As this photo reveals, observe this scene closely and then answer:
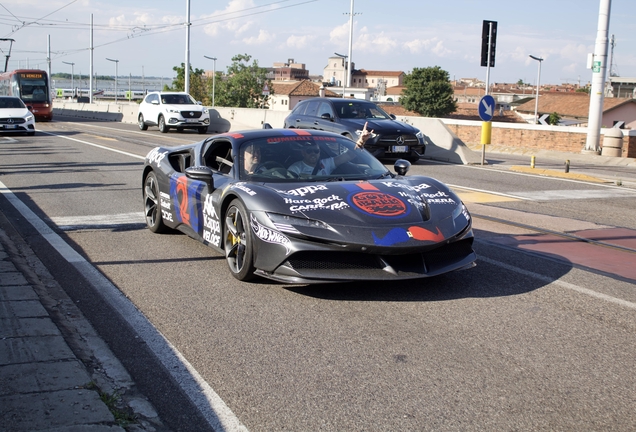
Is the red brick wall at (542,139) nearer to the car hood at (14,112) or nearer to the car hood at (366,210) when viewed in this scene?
the car hood at (14,112)

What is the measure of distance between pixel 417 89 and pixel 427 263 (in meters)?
103

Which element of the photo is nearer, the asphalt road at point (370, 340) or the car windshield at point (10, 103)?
the asphalt road at point (370, 340)

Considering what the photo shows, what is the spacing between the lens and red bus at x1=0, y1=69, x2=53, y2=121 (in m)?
42.1

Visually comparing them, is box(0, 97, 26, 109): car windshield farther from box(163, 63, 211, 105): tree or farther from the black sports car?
box(163, 63, 211, 105): tree

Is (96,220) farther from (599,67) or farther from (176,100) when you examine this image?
(176,100)

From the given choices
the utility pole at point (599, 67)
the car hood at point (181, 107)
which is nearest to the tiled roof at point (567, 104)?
the car hood at point (181, 107)

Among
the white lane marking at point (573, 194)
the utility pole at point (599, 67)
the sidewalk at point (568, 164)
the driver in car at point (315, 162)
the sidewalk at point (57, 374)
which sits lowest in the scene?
the sidewalk at point (57, 374)

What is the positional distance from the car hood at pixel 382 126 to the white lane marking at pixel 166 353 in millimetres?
10148

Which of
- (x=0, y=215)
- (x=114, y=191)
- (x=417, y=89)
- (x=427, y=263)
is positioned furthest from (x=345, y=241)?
(x=417, y=89)

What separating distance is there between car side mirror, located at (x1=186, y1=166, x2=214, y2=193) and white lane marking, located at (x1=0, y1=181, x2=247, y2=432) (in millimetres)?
1204

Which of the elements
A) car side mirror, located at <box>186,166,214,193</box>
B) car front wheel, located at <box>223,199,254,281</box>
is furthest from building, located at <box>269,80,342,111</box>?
car front wheel, located at <box>223,199,254,281</box>

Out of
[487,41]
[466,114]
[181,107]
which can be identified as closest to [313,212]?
[487,41]

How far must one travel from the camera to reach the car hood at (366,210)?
529 centimetres

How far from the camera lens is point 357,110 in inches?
713
